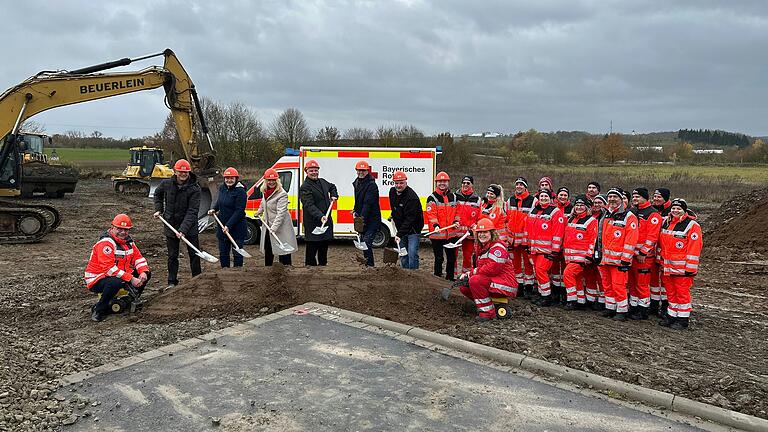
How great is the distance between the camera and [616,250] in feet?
24.4

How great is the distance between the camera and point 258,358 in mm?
5730

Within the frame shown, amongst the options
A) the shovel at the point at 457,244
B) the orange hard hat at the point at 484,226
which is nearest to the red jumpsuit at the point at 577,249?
the orange hard hat at the point at 484,226

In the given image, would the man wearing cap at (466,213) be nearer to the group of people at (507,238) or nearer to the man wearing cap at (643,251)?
the group of people at (507,238)

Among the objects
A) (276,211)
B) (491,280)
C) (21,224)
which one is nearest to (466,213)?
(491,280)

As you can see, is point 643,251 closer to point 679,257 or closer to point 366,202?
point 679,257

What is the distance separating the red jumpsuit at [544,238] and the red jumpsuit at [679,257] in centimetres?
133

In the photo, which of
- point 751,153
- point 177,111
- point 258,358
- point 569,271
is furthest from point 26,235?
point 751,153

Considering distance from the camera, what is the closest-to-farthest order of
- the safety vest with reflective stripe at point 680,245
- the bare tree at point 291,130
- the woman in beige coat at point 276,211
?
1. the safety vest with reflective stripe at point 680,245
2. the woman in beige coat at point 276,211
3. the bare tree at point 291,130

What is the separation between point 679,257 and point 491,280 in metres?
2.35

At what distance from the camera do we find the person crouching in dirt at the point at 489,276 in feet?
23.8

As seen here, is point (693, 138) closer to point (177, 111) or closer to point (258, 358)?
point (177, 111)

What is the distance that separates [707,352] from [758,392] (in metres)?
1.29

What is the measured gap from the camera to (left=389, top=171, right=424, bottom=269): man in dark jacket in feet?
30.6

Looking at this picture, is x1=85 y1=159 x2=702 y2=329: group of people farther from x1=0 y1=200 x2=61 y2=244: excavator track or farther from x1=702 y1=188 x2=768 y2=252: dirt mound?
x1=702 y1=188 x2=768 y2=252: dirt mound
